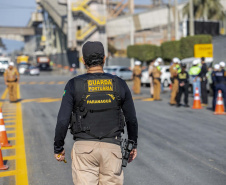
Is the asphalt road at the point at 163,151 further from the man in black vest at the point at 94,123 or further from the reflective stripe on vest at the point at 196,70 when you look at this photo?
the reflective stripe on vest at the point at 196,70

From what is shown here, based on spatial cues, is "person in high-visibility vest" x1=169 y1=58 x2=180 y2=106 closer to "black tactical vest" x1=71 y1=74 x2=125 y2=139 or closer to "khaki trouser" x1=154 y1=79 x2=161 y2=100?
"khaki trouser" x1=154 y1=79 x2=161 y2=100

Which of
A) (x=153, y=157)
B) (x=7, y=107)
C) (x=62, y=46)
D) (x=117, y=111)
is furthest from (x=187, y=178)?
(x=62, y=46)

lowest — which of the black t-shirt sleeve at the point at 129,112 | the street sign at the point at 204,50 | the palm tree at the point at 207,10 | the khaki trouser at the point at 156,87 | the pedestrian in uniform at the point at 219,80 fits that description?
the khaki trouser at the point at 156,87

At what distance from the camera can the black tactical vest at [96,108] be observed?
3371 millimetres

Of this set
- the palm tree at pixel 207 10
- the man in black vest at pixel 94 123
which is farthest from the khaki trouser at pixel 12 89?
the palm tree at pixel 207 10

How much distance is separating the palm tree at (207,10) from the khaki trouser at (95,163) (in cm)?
4604

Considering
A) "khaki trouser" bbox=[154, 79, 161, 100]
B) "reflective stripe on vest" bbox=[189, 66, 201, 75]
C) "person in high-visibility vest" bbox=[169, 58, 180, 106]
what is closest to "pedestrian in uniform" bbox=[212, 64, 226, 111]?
"person in high-visibility vest" bbox=[169, 58, 180, 106]

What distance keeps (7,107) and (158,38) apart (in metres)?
56.8

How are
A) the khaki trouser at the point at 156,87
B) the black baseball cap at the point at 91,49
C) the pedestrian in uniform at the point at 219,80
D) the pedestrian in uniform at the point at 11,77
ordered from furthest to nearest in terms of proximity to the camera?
the khaki trouser at the point at 156,87 → the pedestrian in uniform at the point at 11,77 → the pedestrian in uniform at the point at 219,80 → the black baseball cap at the point at 91,49

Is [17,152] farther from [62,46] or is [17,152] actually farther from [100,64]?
[62,46]

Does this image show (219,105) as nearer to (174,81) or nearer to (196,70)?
(174,81)

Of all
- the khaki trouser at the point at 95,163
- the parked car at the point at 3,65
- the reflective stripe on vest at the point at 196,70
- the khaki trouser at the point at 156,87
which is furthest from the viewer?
the parked car at the point at 3,65

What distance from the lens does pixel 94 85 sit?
342 centimetres

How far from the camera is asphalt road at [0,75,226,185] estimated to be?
5.86 meters
